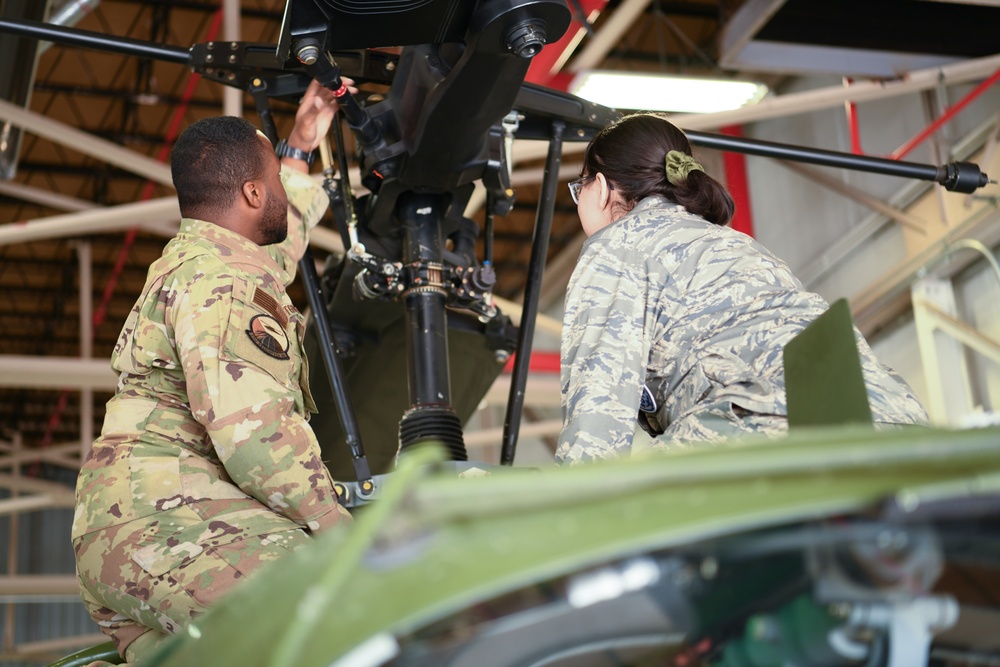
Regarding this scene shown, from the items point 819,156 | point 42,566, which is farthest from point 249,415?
point 42,566

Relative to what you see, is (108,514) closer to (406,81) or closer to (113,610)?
(113,610)

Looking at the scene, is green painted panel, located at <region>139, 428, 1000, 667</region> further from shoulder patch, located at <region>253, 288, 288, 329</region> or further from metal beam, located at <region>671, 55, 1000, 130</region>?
metal beam, located at <region>671, 55, 1000, 130</region>

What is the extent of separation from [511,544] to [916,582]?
13.9 inches

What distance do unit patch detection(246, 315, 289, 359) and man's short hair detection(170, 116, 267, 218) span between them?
1.65ft

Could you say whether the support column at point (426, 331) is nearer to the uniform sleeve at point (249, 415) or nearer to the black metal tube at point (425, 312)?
the black metal tube at point (425, 312)

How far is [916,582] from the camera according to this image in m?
Result: 0.94

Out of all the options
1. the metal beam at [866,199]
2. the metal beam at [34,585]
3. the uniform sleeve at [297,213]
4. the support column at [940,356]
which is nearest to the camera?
the uniform sleeve at [297,213]

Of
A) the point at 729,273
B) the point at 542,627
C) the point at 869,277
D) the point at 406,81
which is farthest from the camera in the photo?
the point at 869,277

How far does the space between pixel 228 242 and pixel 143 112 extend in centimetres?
1351

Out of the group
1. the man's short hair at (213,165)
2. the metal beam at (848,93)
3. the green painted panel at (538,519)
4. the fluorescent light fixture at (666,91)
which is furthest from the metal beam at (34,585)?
the green painted panel at (538,519)

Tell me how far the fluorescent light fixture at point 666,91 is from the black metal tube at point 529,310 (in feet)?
15.8

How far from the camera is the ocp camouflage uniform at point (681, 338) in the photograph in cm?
217

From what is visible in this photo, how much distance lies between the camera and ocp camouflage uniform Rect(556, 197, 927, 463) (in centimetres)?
217

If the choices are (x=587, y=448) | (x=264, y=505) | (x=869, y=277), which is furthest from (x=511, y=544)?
(x=869, y=277)
